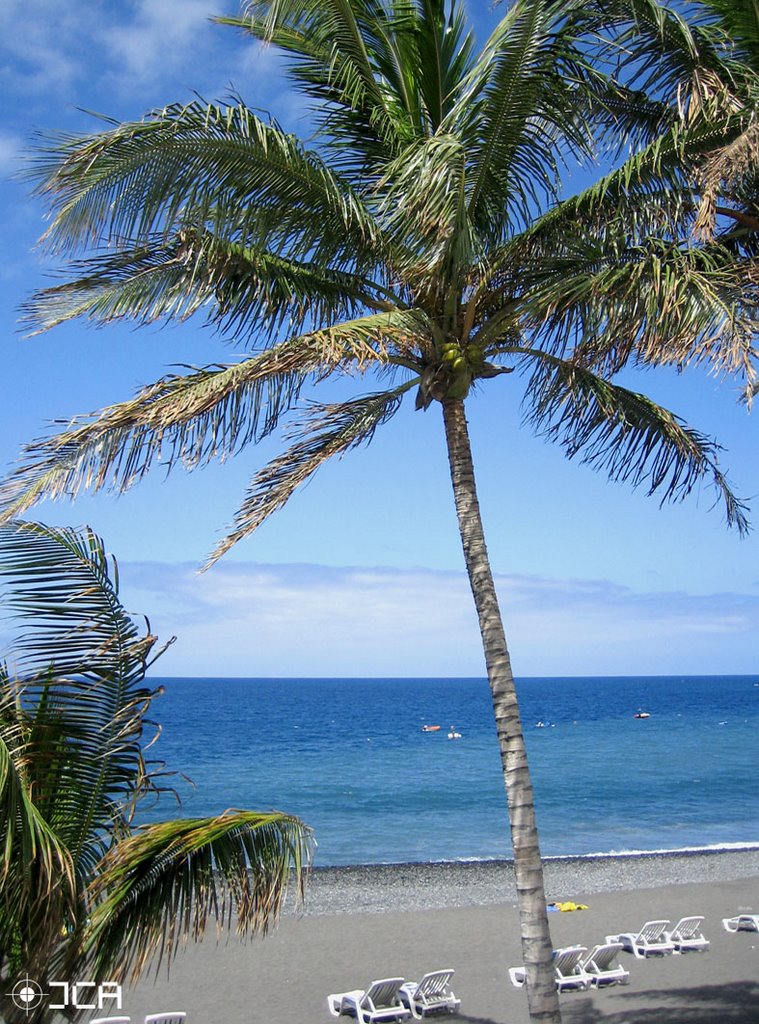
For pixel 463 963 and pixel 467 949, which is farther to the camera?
pixel 467 949

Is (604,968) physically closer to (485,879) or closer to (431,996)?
(431,996)

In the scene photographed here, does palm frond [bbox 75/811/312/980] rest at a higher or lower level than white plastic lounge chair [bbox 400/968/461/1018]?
higher

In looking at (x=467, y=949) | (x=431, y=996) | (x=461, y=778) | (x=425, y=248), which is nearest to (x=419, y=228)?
(x=425, y=248)

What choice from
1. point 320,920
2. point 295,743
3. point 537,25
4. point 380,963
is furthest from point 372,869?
point 295,743

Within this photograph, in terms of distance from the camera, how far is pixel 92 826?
17.6ft

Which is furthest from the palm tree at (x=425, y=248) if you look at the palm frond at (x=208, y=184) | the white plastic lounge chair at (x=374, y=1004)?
the white plastic lounge chair at (x=374, y=1004)

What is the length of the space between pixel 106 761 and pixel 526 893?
3285 mm

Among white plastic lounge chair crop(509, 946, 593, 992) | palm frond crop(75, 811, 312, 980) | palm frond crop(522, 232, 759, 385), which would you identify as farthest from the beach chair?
palm frond crop(75, 811, 312, 980)

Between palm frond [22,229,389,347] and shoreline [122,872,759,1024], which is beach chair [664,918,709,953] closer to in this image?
shoreline [122,872,759,1024]

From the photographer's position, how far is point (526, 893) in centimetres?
690

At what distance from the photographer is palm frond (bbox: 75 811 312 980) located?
4.85m

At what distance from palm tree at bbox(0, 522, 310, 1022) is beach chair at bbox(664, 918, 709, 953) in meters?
10.9

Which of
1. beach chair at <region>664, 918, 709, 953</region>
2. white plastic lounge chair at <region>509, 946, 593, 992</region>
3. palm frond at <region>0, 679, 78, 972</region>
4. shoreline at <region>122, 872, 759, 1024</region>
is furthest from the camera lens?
beach chair at <region>664, 918, 709, 953</region>

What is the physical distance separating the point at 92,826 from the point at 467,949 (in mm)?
11709
